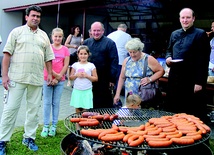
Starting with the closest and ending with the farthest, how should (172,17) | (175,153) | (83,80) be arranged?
(175,153), (83,80), (172,17)

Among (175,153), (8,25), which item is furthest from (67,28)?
(175,153)

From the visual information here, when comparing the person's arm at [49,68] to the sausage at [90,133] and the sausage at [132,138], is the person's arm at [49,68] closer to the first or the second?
the sausage at [90,133]

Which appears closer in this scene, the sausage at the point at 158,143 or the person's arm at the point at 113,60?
the sausage at the point at 158,143

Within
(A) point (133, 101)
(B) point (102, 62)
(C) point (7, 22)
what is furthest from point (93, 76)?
(C) point (7, 22)

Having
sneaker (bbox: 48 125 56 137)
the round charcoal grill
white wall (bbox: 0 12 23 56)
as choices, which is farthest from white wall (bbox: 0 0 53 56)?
the round charcoal grill

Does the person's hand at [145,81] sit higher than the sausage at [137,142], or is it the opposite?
the person's hand at [145,81]

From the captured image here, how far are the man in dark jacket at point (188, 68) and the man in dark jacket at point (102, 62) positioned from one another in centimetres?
97

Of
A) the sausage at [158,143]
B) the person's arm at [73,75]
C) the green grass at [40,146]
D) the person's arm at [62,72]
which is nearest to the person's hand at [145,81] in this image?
the person's arm at [73,75]

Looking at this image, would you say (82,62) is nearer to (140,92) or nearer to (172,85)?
(140,92)

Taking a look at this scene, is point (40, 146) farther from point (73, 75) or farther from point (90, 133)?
point (90, 133)

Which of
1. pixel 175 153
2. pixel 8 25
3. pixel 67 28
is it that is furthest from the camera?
pixel 67 28

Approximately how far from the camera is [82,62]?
4867 millimetres

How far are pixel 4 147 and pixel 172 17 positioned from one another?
9259 millimetres

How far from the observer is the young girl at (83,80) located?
4774 millimetres
